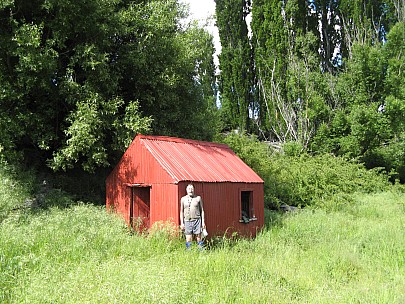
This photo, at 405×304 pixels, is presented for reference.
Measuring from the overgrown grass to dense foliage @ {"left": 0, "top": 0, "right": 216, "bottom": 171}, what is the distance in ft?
7.65

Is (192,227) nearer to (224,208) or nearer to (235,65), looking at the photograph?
(224,208)

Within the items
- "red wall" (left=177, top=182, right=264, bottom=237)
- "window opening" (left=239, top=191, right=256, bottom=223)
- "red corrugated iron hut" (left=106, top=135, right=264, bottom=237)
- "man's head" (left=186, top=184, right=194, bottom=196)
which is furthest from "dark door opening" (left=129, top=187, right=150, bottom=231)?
"window opening" (left=239, top=191, right=256, bottom=223)

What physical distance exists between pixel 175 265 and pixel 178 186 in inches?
121

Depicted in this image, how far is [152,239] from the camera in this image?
30.4 ft

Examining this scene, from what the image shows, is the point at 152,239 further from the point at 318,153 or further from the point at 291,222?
the point at 318,153

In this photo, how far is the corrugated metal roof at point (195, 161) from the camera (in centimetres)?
1109

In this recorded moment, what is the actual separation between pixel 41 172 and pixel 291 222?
9.25 meters

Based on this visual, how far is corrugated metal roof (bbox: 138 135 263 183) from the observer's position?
1109 centimetres

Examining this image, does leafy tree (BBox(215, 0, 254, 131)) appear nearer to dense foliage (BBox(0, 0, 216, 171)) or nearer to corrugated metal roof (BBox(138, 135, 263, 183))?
dense foliage (BBox(0, 0, 216, 171))

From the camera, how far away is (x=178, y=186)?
1037 cm

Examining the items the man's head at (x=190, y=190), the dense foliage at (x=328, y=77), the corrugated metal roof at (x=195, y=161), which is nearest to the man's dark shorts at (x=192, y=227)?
the man's head at (x=190, y=190)

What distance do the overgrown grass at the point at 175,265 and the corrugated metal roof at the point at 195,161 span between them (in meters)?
1.89

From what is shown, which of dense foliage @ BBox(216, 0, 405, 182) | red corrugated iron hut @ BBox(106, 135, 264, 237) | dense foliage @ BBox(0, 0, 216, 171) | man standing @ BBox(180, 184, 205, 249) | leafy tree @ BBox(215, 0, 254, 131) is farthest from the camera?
leafy tree @ BBox(215, 0, 254, 131)

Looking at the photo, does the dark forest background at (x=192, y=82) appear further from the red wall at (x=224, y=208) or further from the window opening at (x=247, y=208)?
the window opening at (x=247, y=208)
